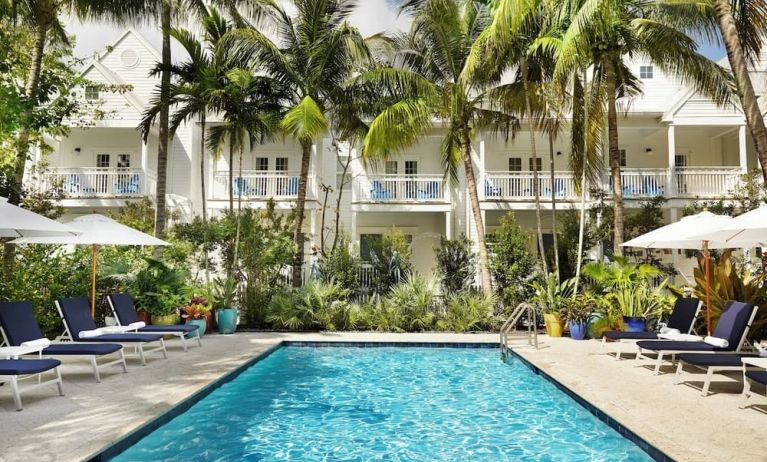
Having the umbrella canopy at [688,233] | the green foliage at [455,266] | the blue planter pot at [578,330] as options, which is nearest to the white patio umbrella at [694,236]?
the umbrella canopy at [688,233]

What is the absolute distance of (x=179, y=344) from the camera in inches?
439

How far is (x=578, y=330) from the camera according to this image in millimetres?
11898

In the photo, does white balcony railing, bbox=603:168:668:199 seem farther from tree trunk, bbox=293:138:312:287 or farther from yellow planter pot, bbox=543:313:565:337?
tree trunk, bbox=293:138:312:287

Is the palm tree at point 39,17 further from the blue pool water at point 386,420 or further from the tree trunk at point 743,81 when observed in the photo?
the tree trunk at point 743,81

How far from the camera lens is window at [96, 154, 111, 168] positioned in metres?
21.7

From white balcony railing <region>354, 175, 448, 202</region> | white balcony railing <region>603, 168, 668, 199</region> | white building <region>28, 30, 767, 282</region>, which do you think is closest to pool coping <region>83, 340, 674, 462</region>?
white building <region>28, 30, 767, 282</region>

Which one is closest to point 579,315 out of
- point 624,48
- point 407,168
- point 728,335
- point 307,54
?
point 728,335

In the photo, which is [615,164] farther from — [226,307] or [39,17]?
[39,17]

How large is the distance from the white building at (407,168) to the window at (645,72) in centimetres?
4

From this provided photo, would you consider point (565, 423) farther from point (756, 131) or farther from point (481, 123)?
point (481, 123)

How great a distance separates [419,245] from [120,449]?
56.8 feet

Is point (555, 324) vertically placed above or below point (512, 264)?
below

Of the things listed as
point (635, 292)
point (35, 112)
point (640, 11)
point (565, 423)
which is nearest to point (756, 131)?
point (635, 292)

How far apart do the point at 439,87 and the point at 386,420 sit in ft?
35.0
